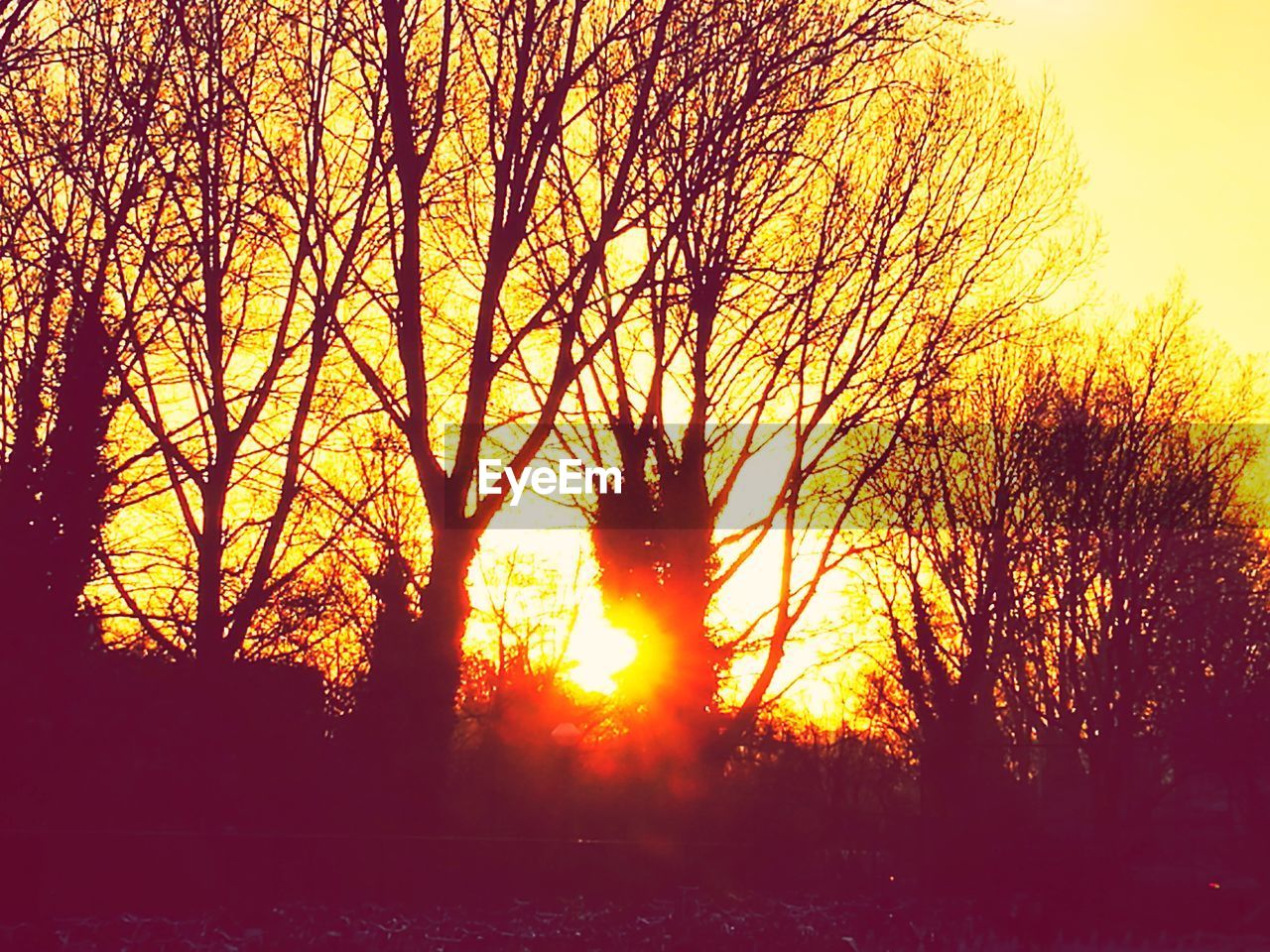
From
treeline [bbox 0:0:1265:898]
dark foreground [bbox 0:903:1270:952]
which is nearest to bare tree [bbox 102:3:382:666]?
treeline [bbox 0:0:1265:898]

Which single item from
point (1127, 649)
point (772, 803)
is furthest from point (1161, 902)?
point (1127, 649)

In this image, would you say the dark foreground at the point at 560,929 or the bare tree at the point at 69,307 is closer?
the dark foreground at the point at 560,929

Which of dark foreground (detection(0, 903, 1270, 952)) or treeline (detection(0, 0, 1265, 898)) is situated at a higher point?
treeline (detection(0, 0, 1265, 898))

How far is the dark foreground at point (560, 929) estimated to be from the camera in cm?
1092

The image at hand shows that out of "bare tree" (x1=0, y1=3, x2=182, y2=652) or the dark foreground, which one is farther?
"bare tree" (x1=0, y1=3, x2=182, y2=652)

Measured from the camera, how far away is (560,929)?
12.4 m

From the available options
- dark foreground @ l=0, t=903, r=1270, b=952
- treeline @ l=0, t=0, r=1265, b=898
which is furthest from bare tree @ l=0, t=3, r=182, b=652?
dark foreground @ l=0, t=903, r=1270, b=952

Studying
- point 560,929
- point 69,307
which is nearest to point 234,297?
point 69,307

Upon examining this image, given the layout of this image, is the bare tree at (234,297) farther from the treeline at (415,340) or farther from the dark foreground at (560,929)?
the dark foreground at (560,929)

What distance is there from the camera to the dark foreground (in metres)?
10.9

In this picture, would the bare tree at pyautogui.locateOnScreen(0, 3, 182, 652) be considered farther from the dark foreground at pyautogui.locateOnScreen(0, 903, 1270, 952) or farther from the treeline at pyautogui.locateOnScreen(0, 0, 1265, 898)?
the dark foreground at pyautogui.locateOnScreen(0, 903, 1270, 952)

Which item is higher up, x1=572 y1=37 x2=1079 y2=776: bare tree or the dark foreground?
x1=572 y1=37 x2=1079 y2=776: bare tree

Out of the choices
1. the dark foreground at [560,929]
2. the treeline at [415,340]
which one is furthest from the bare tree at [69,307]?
the dark foreground at [560,929]

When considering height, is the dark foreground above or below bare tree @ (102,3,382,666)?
below
